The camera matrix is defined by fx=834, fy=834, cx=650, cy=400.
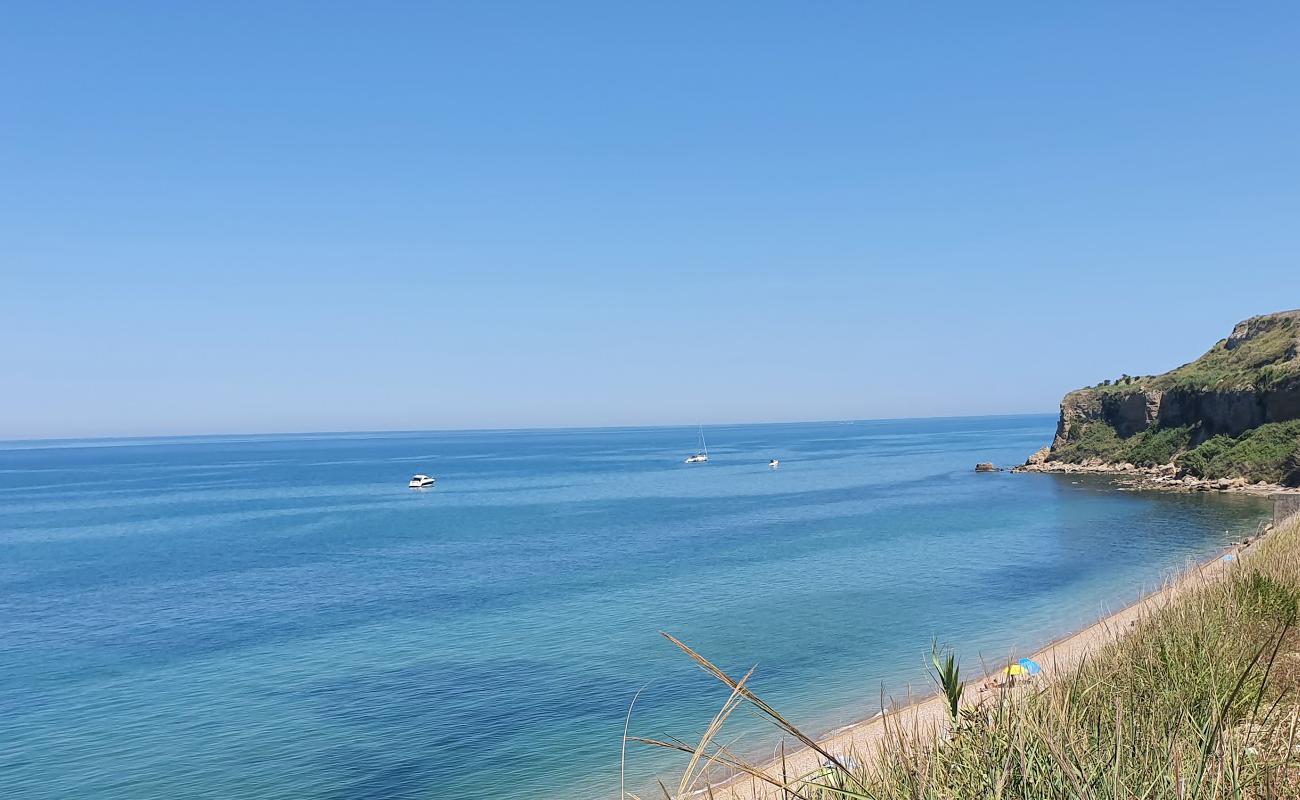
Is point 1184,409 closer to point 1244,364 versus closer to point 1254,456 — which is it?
point 1244,364

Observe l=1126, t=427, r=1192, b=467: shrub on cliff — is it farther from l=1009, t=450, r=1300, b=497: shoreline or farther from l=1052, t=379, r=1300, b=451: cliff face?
l=1052, t=379, r=1300, b=451: cliff face

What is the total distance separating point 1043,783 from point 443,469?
162094mm

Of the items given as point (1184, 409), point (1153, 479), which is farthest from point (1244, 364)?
point (1153, 479)

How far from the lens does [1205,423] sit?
7988cm

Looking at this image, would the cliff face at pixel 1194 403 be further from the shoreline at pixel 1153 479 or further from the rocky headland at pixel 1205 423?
the shoreline at pixel 1153 479

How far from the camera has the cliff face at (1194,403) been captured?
7238cm

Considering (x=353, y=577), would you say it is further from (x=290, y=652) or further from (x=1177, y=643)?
(x=1177, y=643)

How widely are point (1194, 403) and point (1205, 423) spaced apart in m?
2.51

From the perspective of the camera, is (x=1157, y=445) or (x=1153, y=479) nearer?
(x=1153, y=479)

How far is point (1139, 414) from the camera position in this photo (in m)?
90.2

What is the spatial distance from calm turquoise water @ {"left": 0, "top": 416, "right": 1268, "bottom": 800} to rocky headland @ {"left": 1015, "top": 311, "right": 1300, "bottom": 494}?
7.75 m

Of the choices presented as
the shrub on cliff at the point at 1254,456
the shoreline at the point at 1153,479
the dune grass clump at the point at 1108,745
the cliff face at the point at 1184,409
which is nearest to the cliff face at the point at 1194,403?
the cliff face at the point at 1184,409

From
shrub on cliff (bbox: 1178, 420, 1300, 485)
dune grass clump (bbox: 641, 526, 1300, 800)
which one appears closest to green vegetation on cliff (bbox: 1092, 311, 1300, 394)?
shrub on cliff (bbox: 1178, 420, 1300, 485)

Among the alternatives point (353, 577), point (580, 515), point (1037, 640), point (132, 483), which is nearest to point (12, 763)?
point (353, 577)
